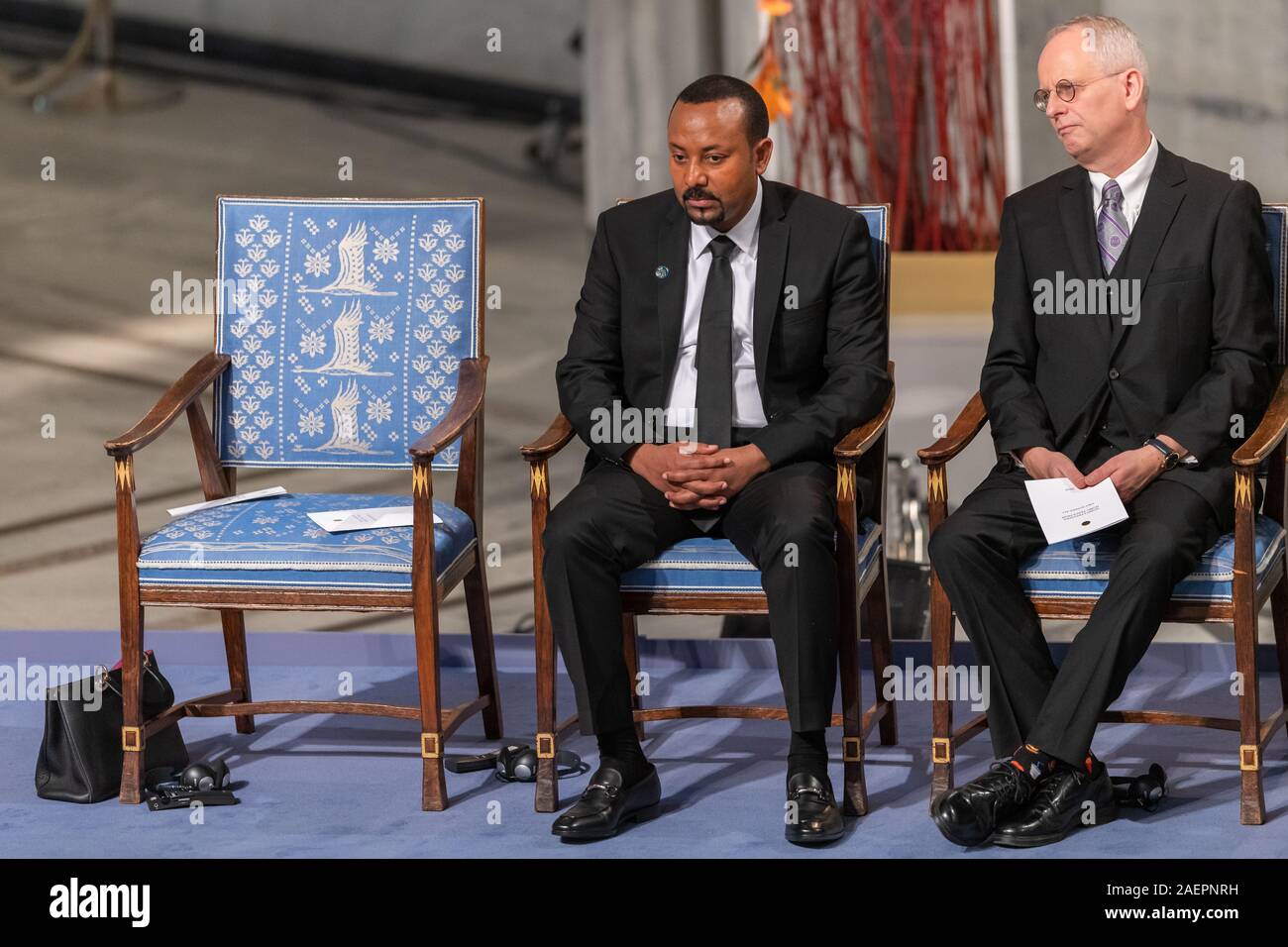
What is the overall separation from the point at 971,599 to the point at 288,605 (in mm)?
1249

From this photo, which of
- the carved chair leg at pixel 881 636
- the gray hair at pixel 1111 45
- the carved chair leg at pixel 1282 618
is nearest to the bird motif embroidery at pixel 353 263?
the carved chair leg at pixel 881 636

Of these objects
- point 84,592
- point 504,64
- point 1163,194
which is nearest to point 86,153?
point 504,64

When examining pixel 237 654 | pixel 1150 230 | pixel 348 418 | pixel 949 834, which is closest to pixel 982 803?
pixel 949 834

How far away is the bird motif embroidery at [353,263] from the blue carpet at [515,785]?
Result: 0.90m

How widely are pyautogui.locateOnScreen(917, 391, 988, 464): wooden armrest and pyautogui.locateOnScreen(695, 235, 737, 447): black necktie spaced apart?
1.28 ft

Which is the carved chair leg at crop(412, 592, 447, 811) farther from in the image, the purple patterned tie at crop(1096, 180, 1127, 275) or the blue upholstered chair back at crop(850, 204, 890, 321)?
the purple patterned tie at crop(1096, 180, 1127, 275)

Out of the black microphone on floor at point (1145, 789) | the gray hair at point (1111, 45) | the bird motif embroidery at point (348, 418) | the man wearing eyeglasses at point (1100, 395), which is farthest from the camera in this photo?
the bird motif embroidery at point (348, 418)

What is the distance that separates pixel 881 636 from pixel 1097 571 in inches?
22.7

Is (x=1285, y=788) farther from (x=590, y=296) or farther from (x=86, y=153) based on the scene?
(x=86, y=153)

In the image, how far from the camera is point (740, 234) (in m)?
3.49

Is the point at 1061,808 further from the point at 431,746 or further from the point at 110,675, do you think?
the point at 110,675

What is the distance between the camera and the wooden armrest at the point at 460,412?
333cm

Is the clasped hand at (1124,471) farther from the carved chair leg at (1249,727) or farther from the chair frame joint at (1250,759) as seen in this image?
the chair frame joint at (1250,759)

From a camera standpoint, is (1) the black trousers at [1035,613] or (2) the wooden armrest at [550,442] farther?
(2) the wooden armrest at [550,442]
